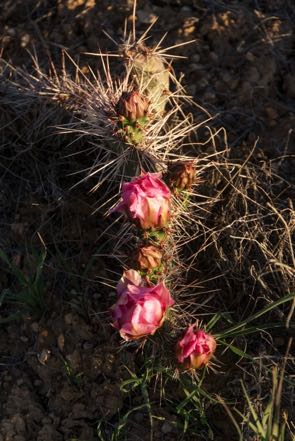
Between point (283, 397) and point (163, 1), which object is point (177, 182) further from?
point (163, 1)

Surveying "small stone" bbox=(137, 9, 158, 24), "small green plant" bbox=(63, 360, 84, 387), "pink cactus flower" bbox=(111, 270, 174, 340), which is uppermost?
"small stone" bbox=(137, 9, 158, 24)

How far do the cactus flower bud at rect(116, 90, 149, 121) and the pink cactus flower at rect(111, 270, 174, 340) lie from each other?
0.49 metres

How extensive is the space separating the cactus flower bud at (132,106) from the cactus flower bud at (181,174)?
0.17 m

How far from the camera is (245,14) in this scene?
2.86 meters

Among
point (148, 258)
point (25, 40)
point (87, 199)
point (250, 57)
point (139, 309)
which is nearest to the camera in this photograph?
point (139, 309)

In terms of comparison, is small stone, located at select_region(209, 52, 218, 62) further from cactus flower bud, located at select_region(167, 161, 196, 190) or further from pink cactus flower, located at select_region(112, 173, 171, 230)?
pink cactus flower, located at select_region(112, 173, 171, 230)

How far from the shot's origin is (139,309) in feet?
5.96

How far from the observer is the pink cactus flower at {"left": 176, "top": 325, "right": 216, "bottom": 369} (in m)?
1.94

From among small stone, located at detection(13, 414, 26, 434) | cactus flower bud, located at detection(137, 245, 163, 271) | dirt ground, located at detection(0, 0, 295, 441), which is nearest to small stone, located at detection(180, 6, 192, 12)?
dirt ground, located at detection(0, 0, 295, 441)

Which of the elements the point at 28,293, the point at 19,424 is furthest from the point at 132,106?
the point at 19,424

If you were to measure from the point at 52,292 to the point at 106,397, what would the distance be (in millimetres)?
393

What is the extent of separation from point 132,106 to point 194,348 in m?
0.68

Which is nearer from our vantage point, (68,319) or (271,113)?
(68,319)

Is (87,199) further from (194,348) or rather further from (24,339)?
(194,348)
